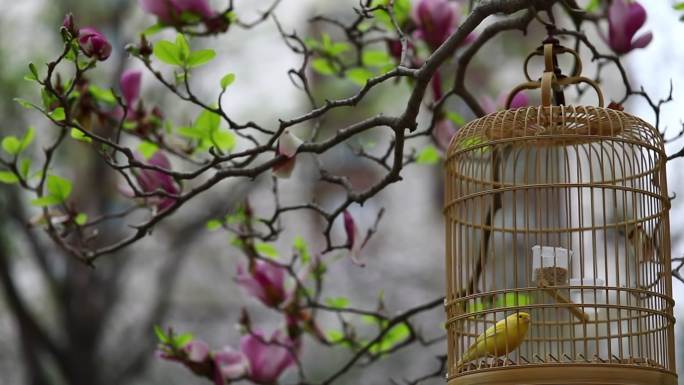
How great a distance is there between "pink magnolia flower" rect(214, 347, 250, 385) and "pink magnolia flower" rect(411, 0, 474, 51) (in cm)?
76

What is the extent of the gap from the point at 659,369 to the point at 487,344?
240 mm

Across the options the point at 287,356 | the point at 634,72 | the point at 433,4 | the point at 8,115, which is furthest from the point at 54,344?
the point at 433,4

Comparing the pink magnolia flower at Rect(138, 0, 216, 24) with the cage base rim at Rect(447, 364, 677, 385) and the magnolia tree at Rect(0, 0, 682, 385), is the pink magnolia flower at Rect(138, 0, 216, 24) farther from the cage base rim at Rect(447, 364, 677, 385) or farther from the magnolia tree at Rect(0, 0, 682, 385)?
the cage base rim at Rect(447, 364, 677, 385)

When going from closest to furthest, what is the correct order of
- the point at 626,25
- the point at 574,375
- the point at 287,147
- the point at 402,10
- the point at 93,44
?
the point at 574,375, the point at 93,44, the point at 287,147, the point at 626,25, the point at 402,10

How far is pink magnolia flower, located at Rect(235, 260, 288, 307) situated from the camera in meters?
2.57

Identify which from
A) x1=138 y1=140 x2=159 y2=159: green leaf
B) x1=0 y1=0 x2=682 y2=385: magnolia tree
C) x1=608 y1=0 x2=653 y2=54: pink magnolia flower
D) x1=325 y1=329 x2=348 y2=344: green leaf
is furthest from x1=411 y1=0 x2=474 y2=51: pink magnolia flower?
x1=325 y1=329 x2=348 y2=344: green leaf

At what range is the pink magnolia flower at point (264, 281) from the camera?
2.57 m

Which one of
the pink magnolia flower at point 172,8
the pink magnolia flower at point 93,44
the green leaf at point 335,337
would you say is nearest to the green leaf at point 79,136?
the pink magnolia flower at point 93,44

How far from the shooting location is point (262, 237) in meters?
2.46

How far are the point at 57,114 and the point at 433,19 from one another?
0.83 metres

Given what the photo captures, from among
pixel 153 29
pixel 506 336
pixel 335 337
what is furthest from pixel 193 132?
pixel 506 336

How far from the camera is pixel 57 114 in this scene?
199 centimetres

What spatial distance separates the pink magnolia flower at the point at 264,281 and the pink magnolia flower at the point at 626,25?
0.85 m

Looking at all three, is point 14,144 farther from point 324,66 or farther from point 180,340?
point 324,66
